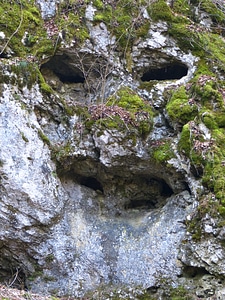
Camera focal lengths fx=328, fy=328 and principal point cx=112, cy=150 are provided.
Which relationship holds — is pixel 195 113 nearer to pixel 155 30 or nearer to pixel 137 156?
pixel 137 156

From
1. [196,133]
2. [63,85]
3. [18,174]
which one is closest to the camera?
[18,174]

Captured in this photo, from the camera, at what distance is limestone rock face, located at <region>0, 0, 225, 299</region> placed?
571 cm

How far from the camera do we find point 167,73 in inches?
320

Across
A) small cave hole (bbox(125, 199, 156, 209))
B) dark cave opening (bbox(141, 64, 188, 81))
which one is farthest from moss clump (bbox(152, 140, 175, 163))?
dark cave opening (bbox(141, 64, 188, 81))

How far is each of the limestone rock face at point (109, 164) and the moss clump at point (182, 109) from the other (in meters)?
0.02

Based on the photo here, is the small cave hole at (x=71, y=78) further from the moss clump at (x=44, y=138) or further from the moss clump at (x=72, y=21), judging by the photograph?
the moss clump at (x=44, y=138)

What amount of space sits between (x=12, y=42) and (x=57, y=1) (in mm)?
1726

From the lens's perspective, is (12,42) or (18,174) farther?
(12,42)

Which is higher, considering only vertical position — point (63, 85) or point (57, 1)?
point (57, 1)

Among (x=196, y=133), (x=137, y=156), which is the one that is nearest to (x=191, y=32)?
(x=196, y=133)

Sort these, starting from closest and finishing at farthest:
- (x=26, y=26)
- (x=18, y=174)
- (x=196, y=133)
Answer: (x=18, y=174) < (x=196, y=133) < (x=26, y=26)

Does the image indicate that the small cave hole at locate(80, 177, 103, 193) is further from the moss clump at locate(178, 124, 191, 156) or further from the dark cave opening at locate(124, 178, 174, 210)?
the moss clump at locate(178, 124, 191, 156)

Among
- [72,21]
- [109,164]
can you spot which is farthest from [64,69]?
[109,164]

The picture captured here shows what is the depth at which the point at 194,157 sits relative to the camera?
19.8 feet
